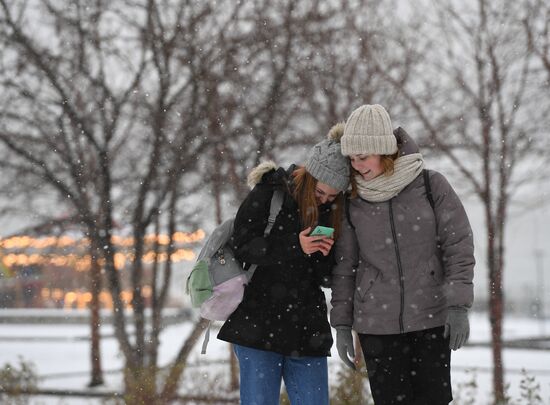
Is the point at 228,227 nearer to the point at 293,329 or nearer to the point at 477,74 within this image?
the point at 293,329

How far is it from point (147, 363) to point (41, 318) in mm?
8280

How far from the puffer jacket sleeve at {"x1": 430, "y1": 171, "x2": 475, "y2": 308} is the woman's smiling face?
0.22 meters

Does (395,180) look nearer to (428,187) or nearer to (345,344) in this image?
(428,187)

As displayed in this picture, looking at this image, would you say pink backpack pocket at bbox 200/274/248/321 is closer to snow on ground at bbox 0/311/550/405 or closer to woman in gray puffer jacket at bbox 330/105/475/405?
woman in gray puffer jacket at bbox 330/105/475/405

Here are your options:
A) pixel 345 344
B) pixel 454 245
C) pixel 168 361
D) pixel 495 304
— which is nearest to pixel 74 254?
pixel 168 361

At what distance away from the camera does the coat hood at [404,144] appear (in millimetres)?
2883

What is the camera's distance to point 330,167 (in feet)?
9.29

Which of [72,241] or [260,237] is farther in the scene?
[72,241]

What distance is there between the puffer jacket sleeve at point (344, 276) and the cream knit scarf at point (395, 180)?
0.17 metres

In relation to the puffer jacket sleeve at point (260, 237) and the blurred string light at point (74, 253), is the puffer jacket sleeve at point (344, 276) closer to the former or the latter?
the puffer jacket sleeve at point (260, 237)

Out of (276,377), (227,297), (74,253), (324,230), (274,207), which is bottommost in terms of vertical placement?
(276,377)

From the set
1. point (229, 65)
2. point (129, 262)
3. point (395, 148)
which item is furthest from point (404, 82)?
point (395, 148)

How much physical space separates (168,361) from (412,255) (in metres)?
4.73

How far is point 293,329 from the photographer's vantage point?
115 inches
